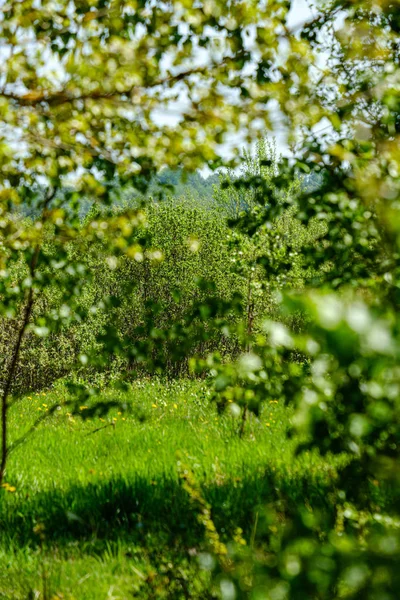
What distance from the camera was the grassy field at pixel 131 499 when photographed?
3020 millimetres

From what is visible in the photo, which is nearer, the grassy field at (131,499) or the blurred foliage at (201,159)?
the blurred foliage at (201,159)

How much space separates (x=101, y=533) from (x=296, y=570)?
10.6 feet

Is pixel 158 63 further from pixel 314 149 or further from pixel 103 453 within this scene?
pixel 103 453

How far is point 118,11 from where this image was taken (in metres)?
2.38

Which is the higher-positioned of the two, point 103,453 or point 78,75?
point 78,75

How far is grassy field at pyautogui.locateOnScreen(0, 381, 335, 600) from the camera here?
3.02m

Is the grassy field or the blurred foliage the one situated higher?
the blurred foliage

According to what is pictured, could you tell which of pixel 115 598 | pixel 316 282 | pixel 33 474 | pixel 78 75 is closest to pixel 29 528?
pixel 33 474

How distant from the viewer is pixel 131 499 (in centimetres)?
418

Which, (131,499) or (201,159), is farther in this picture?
(131,499)

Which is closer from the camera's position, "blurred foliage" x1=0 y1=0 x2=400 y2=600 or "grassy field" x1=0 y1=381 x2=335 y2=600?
"blurred foliage" x1=0 y1=0 x2=400 y2=600

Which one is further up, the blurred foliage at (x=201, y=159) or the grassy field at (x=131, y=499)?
the blurred foliage at (x=201, y=159)

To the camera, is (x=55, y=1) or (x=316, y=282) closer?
(x=55, y=1)

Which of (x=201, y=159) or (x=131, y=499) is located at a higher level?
(x=201, y=159)
